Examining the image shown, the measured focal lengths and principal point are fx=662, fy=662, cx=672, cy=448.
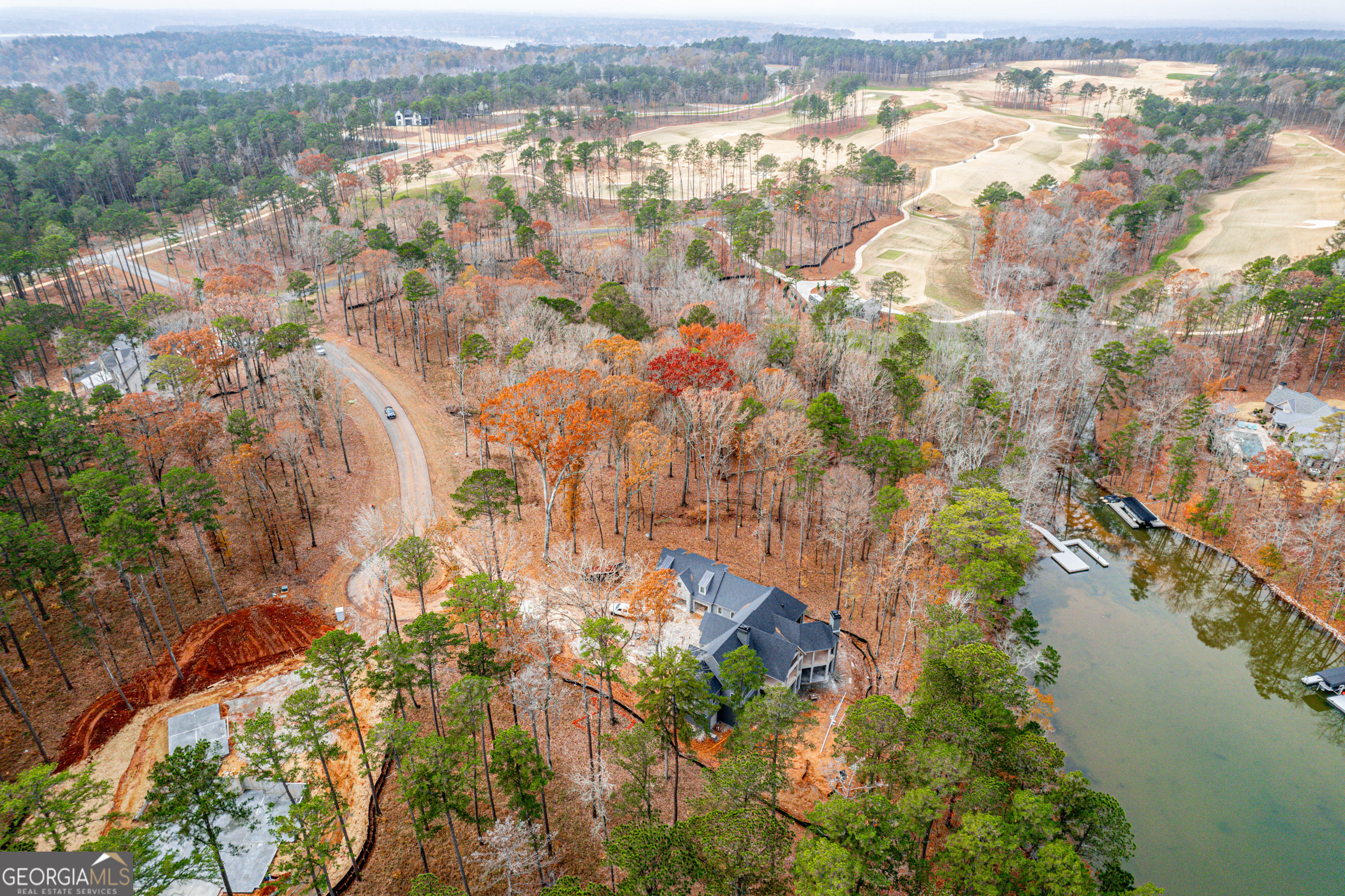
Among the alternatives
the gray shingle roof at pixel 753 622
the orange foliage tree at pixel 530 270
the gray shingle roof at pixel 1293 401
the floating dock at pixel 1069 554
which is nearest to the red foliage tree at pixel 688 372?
the gray shingle roof at pixel 753 622

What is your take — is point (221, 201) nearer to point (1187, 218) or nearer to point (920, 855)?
point (920, 855)

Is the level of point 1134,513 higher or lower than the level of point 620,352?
lower

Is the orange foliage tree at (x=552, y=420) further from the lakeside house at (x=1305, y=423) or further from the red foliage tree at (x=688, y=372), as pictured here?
the lakeside house at (x=1305, y=423)

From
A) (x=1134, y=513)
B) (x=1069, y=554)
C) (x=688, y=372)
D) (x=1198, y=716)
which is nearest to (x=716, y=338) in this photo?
(x=688, y=372)

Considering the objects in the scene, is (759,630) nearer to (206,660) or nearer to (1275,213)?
(206,660)

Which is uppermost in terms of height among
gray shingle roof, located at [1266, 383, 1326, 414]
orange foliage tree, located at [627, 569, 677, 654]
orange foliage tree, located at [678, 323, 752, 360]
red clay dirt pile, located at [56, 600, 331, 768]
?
orange foliage tree, located at [678, 323, 752, 360]

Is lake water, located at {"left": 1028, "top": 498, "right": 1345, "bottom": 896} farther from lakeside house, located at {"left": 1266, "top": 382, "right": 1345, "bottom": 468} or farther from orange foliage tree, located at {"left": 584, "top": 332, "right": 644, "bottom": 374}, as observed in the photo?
orange foliage tree, located at {"left": 584, "top": 332, "right": 644, "bottom": 374}

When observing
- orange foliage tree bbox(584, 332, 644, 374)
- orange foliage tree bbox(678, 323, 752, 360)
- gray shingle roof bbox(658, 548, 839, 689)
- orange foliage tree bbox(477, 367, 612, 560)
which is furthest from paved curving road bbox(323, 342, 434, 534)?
orange foliage tree bbox(678, 323, 752, 360)
